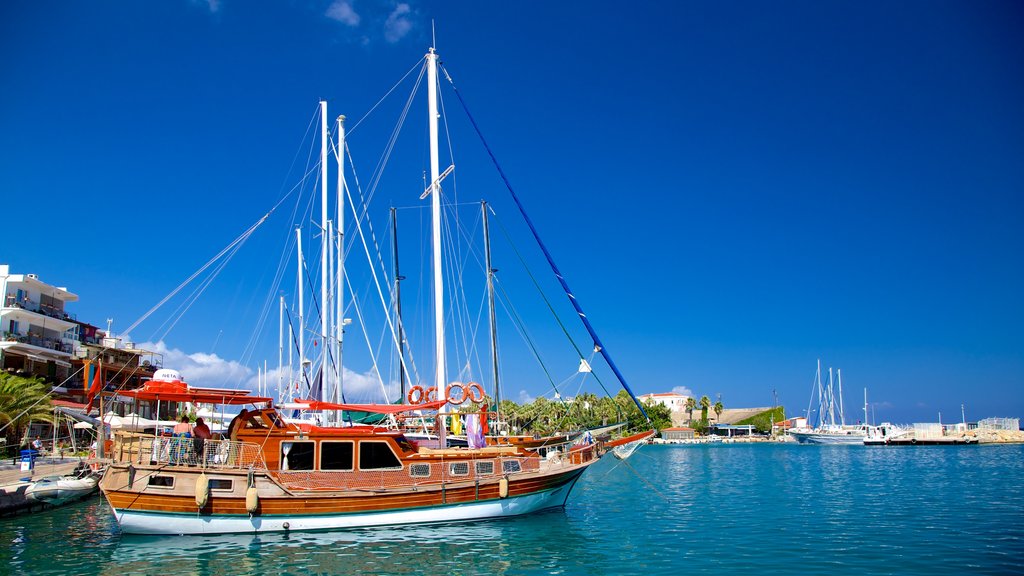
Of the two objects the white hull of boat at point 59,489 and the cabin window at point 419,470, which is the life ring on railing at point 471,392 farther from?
the white hull of boat at point 59,489

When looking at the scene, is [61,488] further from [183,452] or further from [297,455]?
[297,455]

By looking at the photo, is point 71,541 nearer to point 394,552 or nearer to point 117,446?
point 117,446

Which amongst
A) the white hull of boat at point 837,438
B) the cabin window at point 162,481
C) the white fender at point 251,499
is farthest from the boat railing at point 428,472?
the white hull of boat at point 837,438

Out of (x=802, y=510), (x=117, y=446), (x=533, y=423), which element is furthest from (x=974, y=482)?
(x=533, y=423)

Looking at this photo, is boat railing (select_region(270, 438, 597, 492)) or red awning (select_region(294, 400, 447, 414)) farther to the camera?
red awning (select_region(294, 400, 447, 414))

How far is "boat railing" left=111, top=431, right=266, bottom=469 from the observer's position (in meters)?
19.6

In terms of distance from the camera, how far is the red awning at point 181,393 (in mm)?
20234

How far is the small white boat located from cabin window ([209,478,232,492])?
8857 millimetres

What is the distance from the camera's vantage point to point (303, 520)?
19922 millimetres

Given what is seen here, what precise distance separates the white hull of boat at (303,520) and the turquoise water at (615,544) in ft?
0.98

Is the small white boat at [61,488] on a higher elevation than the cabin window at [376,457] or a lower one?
lower

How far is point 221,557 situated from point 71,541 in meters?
5.59

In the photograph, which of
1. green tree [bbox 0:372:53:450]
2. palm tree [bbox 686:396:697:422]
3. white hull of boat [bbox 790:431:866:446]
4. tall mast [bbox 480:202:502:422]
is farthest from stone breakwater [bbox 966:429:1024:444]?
green tree [bbox 0:372:53:450]

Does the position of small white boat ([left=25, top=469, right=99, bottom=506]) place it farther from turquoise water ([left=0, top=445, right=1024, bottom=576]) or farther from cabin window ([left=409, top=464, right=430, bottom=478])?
cabin window ([left=409, top=464, right=430, bottom=478])
